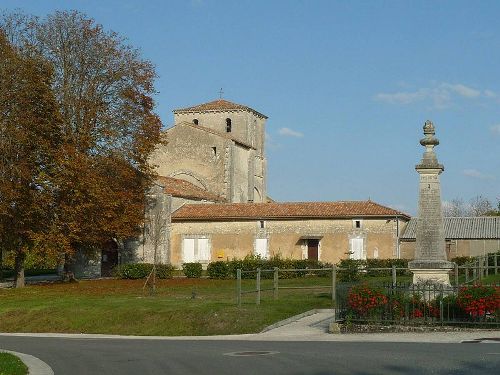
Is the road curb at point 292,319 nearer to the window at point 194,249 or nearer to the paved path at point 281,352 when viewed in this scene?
the paved path at point 281,352

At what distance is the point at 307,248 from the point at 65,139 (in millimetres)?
18417

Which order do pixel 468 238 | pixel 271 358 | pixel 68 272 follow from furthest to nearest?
pixel 468 238
pixel 68 272
pixel 271 358

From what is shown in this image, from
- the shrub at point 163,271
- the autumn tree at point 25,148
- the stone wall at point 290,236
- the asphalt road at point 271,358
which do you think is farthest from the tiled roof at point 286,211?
the asphalt road at point 271,358

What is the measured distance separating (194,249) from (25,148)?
1768 cm

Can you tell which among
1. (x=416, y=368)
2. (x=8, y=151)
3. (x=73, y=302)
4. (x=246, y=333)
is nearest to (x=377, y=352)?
(x=416, y=368)

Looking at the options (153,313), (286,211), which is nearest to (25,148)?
(286,211)

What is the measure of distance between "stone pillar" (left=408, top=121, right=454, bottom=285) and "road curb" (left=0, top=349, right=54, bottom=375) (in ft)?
34.8

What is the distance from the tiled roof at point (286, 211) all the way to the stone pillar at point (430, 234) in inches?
1258

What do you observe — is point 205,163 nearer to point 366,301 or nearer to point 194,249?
point 194,249

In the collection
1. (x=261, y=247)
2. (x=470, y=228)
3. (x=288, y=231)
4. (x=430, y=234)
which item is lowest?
(x=430, y=234)

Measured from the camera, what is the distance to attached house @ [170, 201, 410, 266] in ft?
181

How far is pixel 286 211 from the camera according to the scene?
188ft

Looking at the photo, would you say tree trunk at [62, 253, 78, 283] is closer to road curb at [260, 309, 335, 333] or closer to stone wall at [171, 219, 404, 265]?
stone wall at [171, 219, 404, 265]

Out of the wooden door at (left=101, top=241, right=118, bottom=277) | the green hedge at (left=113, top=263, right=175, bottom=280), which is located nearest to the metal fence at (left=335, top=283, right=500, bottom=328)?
the green hedge at (left=113, top=263, right=175, bottom=280)
